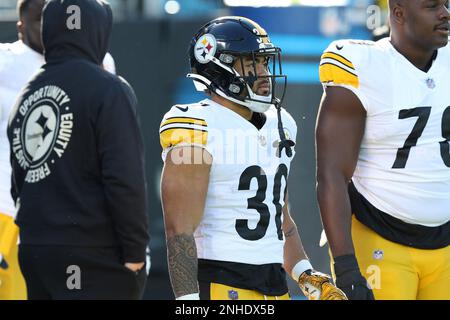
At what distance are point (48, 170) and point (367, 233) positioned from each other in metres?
1.31

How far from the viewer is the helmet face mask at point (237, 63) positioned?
4254 millimetres

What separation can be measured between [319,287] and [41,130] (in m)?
1.20

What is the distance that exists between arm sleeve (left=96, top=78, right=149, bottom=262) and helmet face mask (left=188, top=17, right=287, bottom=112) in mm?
501

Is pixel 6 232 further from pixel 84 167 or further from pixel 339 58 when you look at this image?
pixel 339 58

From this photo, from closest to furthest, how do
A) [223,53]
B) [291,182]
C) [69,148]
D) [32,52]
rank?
[69,148], [223,53], [32,52], [291,182]

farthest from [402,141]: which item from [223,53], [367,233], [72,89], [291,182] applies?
[291,182]

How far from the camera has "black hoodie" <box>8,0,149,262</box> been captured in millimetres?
3898

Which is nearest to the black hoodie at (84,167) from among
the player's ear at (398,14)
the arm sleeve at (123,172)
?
the arm sleeve at (123,172)

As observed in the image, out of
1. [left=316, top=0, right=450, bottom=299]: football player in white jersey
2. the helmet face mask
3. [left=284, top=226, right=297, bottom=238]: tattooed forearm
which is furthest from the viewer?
[left=284, top=226, right=297, bottom=238]: tattooed forearm

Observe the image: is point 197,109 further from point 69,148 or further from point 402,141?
point 402,141

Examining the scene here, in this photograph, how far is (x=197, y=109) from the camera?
4180mm

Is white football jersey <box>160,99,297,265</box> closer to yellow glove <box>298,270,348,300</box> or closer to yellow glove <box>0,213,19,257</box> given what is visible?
yellow glove <box>298,270,348,300</box>

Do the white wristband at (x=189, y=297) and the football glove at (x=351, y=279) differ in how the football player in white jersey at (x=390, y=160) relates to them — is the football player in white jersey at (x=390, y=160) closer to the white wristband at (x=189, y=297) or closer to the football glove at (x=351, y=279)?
the football glove at (x=351, y=279)

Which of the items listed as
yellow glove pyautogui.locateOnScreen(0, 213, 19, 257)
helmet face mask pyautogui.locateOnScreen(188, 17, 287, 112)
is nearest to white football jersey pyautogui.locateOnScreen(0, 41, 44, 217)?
yellow glove pyautogui.locateOnScreen(0, 213, 19, 257)
